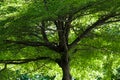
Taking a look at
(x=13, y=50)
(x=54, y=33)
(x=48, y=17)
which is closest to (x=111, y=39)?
(x=54, y=33)

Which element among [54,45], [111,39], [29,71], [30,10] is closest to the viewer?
[30,10]

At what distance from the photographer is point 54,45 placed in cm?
1466

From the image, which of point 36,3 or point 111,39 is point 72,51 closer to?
point 111,39

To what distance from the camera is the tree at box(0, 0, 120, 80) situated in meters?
11.1

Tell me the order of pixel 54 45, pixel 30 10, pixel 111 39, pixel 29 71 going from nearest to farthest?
pixel 30 10, pixel 54 45, pixel 111 39, pixel 29 71

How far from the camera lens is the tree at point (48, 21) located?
36.6 ft

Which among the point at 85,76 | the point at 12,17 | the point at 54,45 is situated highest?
the point at 12,17

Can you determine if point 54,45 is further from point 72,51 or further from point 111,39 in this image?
point 111,39

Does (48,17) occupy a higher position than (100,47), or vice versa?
(48,17)

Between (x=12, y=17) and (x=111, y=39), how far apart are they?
18.4 ft

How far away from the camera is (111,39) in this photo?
51.4 ft

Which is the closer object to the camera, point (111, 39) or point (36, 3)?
point (36, 3)

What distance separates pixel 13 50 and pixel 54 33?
1.83 metres

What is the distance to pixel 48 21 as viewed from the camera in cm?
1341
